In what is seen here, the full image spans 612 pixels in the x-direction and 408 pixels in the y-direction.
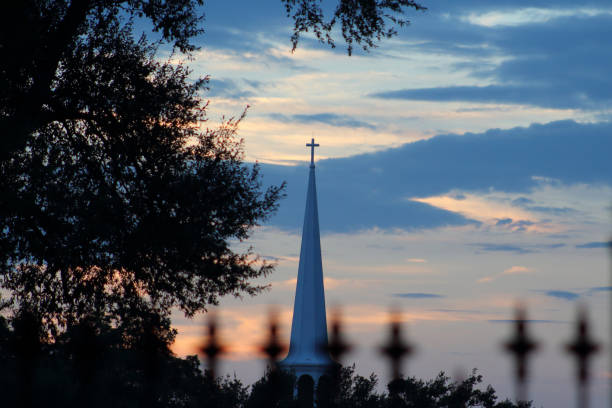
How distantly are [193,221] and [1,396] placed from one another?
10.4 meters

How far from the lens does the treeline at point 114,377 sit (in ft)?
32.9

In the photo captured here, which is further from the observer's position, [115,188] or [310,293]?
[310,293]

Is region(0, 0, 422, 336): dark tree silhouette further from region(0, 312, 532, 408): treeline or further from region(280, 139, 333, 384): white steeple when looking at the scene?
region(280, 139, 333, 384): white steeple

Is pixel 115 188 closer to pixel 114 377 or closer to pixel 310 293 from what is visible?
pixel 114 377

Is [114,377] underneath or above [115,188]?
underneath

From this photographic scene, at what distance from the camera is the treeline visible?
10.0m

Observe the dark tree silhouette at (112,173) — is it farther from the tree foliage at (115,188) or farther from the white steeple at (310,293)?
the white steeple at (310,293)

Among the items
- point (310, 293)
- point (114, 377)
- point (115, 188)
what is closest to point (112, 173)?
point (115, 188)

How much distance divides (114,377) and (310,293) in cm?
4571

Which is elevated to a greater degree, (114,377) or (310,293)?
(310,293)

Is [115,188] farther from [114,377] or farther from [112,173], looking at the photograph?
[114,377]

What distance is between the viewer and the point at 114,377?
24766 mm

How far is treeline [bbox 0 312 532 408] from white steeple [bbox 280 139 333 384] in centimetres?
1365

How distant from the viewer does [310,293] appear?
230 ft
